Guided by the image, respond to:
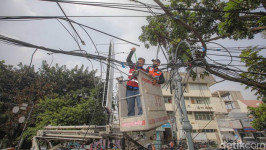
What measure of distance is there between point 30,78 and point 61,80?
4.37 m

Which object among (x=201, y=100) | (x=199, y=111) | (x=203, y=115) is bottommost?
(x=203, y=115)

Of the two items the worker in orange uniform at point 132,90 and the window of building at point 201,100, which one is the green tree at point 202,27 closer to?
the worker in orange uniform at point 132,90

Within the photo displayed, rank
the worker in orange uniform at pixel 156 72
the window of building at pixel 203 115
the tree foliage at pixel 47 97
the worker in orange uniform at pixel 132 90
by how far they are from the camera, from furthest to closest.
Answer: the window of building at pixel 203 115 → the tree foliage at pixel 47 97 → the worker in orange uniform at pixel 156 72 → the worker in orange uniform at pixel 132 90

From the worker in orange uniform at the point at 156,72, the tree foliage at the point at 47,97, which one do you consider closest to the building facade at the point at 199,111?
the tree foliage at the point at 47,97

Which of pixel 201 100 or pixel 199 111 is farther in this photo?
pixel 201 100

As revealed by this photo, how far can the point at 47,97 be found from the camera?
17109 millimetres

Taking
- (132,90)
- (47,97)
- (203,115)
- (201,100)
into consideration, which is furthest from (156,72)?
(201,100)

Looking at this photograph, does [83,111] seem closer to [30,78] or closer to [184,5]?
[30,78]

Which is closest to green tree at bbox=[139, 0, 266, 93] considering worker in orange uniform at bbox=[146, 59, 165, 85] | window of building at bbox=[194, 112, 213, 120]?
worker in orange uniform at bbox=[146, 59, 165, 85]

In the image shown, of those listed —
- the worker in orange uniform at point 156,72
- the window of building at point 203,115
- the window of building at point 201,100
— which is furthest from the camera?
the window of building at point 201,100

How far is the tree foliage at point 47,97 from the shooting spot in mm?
14266

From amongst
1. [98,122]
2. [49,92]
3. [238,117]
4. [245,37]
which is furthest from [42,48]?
[238,117]

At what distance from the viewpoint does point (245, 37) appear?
5.14 m

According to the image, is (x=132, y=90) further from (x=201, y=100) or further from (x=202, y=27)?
(x=201, y=100)
